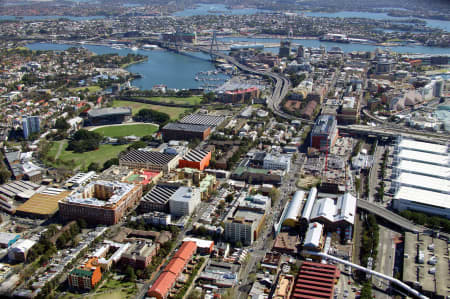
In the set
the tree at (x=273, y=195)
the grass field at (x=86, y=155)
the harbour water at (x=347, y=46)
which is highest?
the harbour water at (x=347, y=46)

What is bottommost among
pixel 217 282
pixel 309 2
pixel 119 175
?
pixel 217 282

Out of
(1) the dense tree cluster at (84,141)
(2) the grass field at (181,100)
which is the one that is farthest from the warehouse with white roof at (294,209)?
(2) the grass field at (181,100)

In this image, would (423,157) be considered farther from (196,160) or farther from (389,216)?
(196,160)

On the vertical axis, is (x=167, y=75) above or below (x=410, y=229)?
above

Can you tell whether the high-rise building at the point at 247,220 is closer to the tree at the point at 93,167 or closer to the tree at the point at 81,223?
the tree at the point at 81,223

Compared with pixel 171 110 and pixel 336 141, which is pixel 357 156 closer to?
pixel 336 141

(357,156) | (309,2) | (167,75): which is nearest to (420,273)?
(357,156)
